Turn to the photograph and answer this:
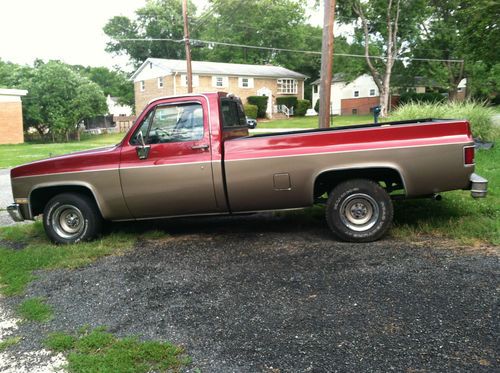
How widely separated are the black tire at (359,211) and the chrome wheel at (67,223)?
134 inches

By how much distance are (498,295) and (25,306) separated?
14.1ft

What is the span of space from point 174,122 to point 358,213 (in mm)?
2602

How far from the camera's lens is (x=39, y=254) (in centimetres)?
595

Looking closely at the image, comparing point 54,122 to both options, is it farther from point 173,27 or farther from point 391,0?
point 173,27

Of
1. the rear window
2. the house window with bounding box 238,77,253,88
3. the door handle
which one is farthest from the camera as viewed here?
the house window with bounding box 238,77,253,88

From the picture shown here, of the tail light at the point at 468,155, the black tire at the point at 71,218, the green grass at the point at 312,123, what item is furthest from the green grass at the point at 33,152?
the tail light at the point at 468,155

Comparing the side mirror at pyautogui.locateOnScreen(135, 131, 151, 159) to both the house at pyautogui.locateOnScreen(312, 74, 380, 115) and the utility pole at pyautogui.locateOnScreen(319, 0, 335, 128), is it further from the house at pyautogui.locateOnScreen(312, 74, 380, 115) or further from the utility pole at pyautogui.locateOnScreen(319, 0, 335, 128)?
the house at pyautogui.locateOnScreen(312, 74, 380, 115)

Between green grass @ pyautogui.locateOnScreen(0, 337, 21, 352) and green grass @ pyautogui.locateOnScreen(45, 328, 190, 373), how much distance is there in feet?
0.91

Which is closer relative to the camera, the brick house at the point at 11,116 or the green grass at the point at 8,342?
the green grass at the point at 8,342

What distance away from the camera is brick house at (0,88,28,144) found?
117 ft

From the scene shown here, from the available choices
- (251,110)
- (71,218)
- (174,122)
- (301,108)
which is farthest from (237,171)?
(301,108)

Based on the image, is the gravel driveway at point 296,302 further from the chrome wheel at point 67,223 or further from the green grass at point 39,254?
the chrome wheel at point 67,223

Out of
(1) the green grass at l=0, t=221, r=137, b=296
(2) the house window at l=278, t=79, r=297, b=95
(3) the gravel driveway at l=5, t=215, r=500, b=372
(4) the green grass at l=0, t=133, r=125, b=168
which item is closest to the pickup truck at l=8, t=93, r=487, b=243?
(1) the green grass at l=0, t=221, r=137, b=296

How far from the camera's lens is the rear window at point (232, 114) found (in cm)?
620
